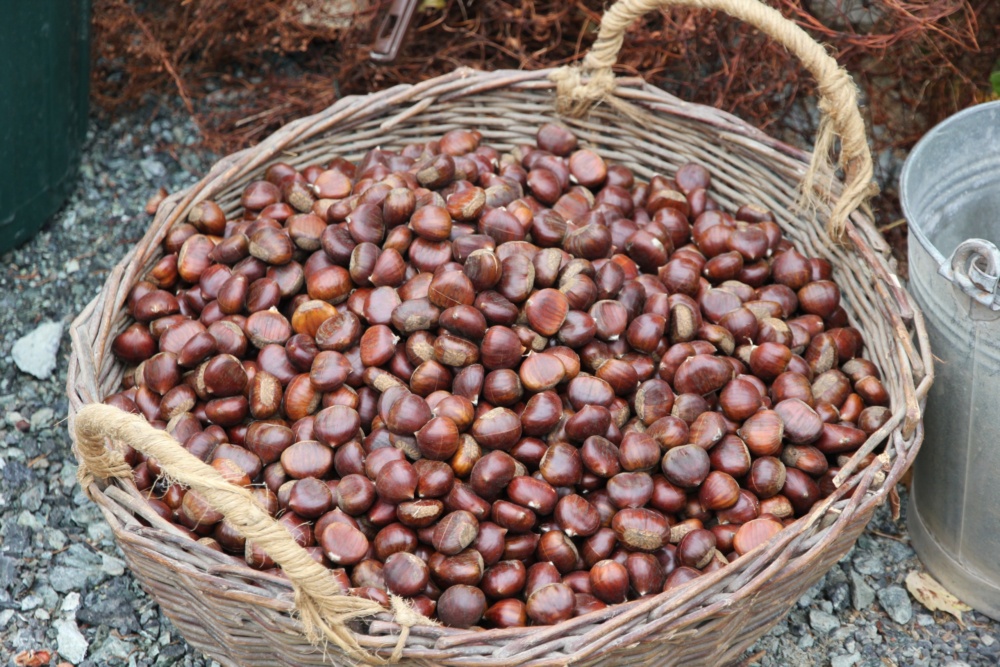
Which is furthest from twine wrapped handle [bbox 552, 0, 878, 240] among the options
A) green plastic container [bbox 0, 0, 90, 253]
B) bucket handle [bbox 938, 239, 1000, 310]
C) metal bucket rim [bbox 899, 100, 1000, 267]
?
green plastic container [bbox 0, 0, 90, 253]

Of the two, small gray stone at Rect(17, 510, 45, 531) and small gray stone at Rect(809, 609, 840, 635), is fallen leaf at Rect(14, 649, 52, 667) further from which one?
small gray stone at Rect(809, 609, 840, 635)

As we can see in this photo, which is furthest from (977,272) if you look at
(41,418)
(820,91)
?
(41,418)

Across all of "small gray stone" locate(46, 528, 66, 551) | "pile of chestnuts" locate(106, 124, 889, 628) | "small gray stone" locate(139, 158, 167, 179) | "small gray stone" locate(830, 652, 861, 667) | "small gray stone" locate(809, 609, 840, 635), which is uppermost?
"pile of chestnuts" locate(106, 124, 889, 628)

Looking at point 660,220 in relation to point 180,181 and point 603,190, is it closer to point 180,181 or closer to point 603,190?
point 603,190

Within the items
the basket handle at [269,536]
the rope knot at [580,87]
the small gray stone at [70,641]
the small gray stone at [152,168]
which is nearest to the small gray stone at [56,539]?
the small gray stone at [70,641]

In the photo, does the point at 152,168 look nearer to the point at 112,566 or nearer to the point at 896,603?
the point at 112,566
